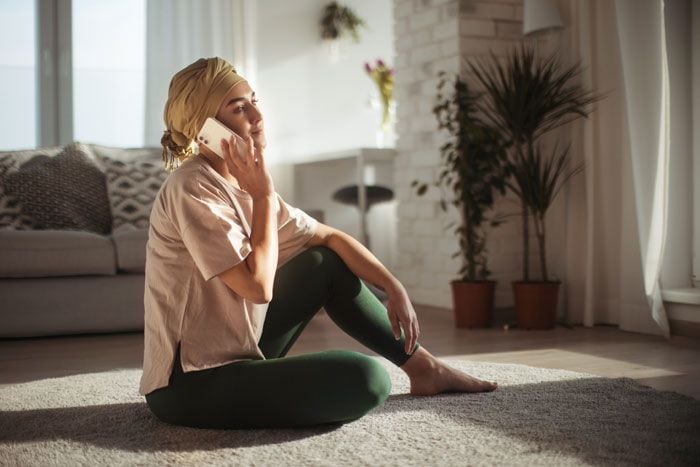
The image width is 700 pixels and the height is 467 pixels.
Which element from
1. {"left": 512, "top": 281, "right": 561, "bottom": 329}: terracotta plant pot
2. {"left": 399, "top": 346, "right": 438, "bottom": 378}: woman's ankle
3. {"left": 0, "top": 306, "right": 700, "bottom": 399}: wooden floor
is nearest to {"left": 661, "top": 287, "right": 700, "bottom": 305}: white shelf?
{"left": 0, "top": 306, "right": 700, "bottom": 399}: wooden floor

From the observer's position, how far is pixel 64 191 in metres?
3.87

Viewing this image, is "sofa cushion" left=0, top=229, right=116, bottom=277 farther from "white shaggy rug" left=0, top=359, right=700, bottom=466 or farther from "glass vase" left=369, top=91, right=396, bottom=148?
"glass vase" left=369, top=91, right=396, bottom=148

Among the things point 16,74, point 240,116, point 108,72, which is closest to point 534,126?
point 240,116

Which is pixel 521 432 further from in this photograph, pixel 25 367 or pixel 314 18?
pixel 314 18

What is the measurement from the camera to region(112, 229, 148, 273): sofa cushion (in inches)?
138

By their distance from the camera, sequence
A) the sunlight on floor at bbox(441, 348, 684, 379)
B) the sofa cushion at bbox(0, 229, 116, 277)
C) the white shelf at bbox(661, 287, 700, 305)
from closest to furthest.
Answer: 1. the sunlight on floor at bbox(441, 348, 684, 379)
2. the white shelf at bbox(661, 287, 700, 305)
3. the sofa cushion at bbox(0, 229, 116, 277)

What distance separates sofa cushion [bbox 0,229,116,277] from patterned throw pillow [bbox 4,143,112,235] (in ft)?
1.04

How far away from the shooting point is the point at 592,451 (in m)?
1.56

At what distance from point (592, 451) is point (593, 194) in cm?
228

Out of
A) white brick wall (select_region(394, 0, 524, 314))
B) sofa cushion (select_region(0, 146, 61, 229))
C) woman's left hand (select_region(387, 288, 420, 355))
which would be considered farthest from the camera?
white brick wall (select_region(394, 0, 524, 314))

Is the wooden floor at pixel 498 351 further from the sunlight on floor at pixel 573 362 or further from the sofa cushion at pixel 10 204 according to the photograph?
the sofa cushion at pixel 10 204

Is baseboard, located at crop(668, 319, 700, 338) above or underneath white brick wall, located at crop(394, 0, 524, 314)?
underneath

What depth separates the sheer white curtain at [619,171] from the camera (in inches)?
129

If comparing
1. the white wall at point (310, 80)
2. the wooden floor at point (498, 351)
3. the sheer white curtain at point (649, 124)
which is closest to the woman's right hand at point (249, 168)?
the wooden floor at point (498, 351)
